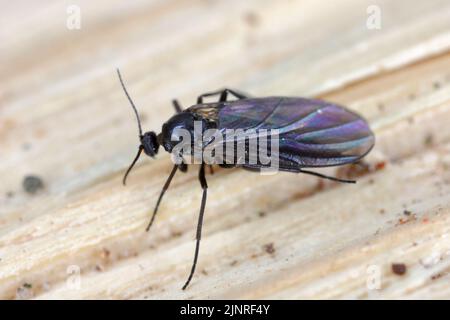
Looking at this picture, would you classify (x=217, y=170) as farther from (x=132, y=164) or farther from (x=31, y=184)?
(x=31, y=184)

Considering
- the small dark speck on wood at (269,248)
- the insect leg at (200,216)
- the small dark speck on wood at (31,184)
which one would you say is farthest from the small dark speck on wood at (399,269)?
the small dark speck on wood at (31,184)

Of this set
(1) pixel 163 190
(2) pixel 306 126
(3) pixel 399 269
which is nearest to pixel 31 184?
(1) pixel 163 190

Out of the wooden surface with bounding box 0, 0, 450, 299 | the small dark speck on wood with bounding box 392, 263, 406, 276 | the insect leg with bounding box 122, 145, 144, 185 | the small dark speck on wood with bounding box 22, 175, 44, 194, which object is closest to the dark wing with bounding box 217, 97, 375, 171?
the wooden surface with bounding box 0, 0, 450, 299

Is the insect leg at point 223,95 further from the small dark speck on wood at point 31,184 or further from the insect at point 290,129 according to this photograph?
the small dark speck on wood at point 31,184

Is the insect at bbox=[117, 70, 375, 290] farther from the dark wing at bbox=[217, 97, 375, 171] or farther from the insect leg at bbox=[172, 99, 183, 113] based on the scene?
the insect leg at bbox=[172, 99, 183, 113]

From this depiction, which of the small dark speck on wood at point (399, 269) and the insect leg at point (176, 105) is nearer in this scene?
the small dark speck on wood at point (399, 269)

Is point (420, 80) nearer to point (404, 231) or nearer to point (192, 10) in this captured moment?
point (404, 231)
